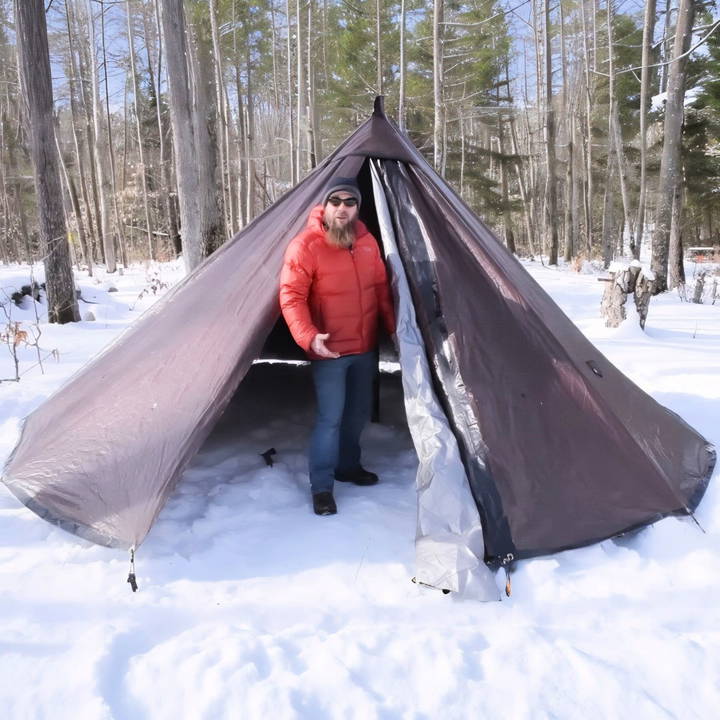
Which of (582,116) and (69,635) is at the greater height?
(582,116)

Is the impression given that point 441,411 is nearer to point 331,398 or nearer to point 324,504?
point 331,398

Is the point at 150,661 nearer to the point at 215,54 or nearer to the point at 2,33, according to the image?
the point at 215,54

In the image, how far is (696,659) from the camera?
1.92 m

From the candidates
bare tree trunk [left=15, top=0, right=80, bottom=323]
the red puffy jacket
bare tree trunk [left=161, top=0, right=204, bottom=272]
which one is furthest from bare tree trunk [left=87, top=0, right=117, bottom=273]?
the red puffy jacket

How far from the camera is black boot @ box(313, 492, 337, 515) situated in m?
3.01

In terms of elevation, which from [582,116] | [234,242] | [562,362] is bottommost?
[562,362]

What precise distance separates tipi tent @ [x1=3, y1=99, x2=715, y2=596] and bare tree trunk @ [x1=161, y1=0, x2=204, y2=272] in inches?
186

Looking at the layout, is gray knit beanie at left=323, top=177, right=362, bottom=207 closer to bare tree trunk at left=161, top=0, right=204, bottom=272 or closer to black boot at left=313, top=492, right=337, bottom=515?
black boot at left=313, top=492, right=337, bottom=515

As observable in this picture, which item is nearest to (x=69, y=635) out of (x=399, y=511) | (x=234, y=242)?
(x=399, y=511)

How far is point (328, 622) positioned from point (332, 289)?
5.11ft

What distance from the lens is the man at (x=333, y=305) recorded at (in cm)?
286

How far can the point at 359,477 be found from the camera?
3.45 m

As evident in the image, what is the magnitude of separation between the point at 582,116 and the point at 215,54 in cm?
1437

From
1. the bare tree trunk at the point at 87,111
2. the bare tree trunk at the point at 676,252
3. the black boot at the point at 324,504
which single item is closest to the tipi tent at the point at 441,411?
the black boot at the point at 324,504
